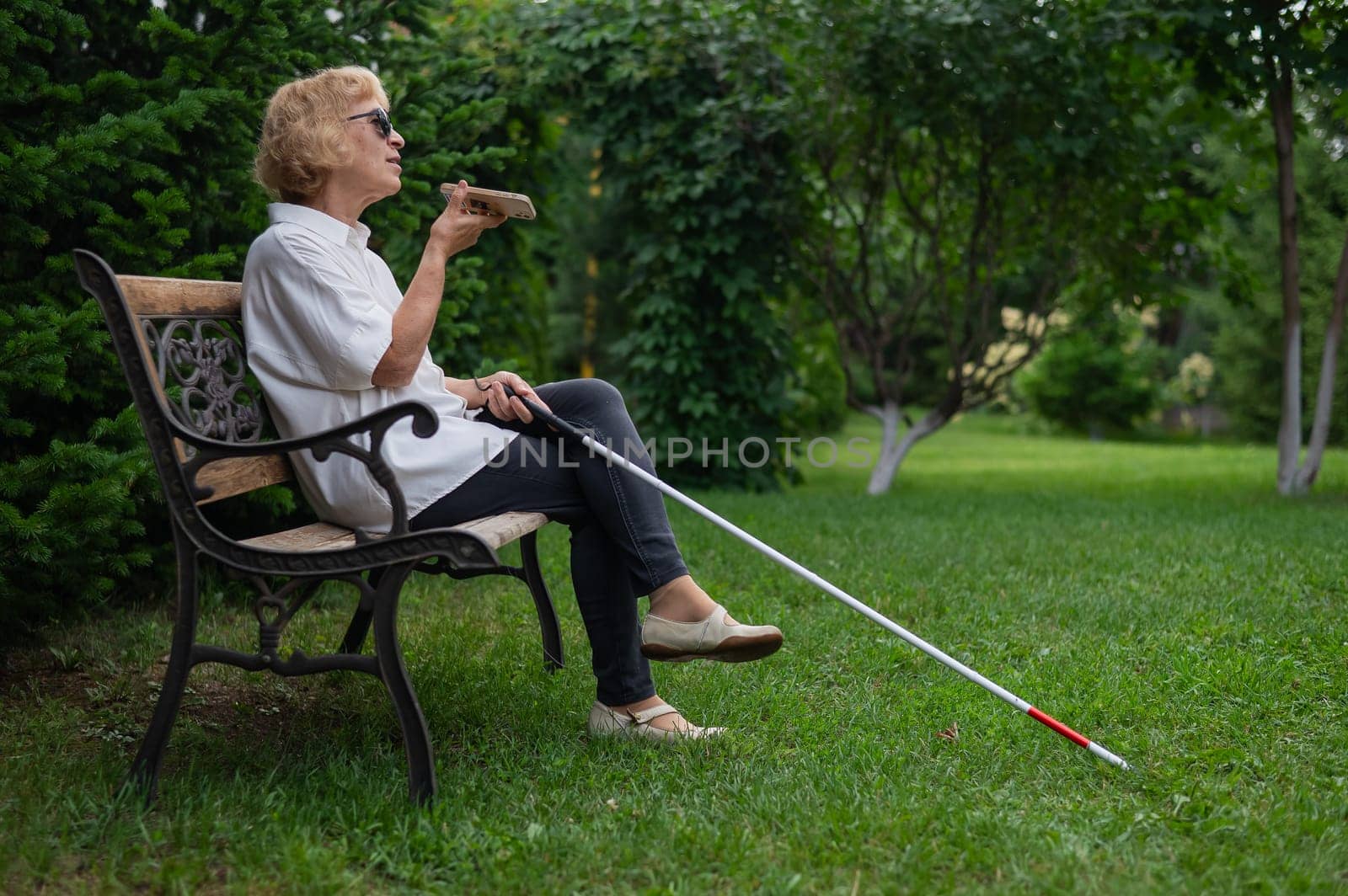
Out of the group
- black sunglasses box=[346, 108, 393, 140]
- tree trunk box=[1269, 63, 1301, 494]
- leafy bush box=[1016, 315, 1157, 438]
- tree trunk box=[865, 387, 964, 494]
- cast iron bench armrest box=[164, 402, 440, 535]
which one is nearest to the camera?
cast iron bench armrest box=[164, 402, 440, 535]

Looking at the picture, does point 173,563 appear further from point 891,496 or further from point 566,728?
point 891,496

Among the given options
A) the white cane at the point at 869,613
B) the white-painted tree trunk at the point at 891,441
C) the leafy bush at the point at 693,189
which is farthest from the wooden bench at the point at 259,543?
the white-painted tree trunk at the point at 891,441

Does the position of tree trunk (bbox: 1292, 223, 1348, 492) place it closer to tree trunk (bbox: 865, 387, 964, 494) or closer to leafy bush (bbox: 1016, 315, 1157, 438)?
tree trunk (bbox: 865, 387, 964, 494)

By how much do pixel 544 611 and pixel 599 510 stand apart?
29.7 inches

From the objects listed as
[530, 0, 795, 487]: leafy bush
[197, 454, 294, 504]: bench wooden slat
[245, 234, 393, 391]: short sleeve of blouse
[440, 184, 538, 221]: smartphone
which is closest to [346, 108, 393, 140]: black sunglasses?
[440, 184, 538, 221]: smartphone

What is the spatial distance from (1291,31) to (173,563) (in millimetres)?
5946

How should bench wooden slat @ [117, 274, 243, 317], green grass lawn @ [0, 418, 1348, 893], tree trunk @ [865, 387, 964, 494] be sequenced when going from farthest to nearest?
tree trunk @ [865, 387, 964, 494]
bench wooden slat @ [117, 274, 243, 317]
green grass lawn @ [0, 418, 1348, 893]

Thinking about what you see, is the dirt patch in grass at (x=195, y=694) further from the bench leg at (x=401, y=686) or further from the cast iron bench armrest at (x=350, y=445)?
the cast iron bench armrest at (x=350, y=445)

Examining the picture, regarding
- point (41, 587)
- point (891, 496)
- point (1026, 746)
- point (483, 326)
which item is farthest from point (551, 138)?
point (1026, 746)

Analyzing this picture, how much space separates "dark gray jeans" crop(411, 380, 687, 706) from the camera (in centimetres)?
239

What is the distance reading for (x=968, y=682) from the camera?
2924 millimetres

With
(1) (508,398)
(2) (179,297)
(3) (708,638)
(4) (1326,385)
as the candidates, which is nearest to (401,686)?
(3) (708,638)

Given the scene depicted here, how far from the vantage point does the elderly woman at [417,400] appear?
7.35 ft

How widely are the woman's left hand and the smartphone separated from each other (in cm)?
37
